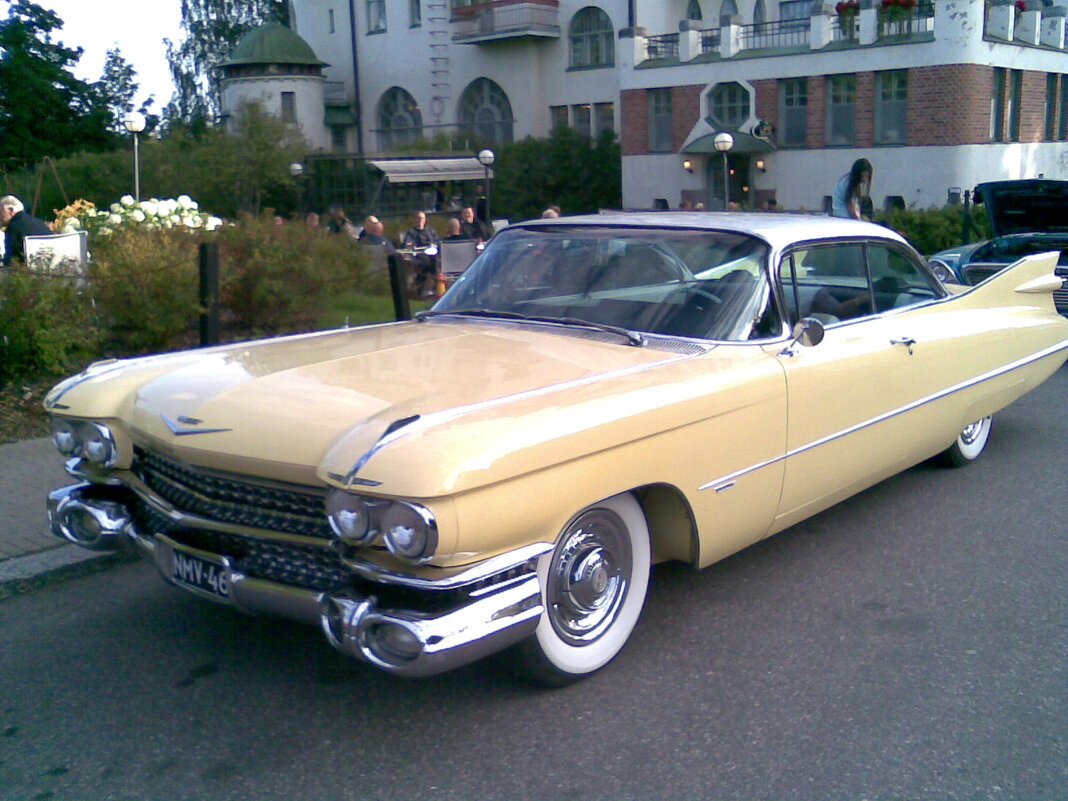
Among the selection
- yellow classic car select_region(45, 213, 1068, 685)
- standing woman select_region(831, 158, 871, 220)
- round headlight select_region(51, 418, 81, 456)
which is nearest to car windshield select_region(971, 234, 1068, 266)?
standing woman select_region(831, 158, 871, 220)

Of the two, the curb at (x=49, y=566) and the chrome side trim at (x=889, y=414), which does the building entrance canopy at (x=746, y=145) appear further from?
the curb at (x=49, y=566)

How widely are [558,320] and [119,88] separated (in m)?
58.1

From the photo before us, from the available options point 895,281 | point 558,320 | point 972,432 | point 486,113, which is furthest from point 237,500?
point 486,113

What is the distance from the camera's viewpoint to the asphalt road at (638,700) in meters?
3.37

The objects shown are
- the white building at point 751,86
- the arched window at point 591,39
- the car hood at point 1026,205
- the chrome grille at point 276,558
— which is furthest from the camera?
the arched window at point 591,39

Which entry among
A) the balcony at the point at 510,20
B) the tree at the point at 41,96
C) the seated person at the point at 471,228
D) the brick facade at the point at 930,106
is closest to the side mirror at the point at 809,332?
the seated person at the point at 471,228

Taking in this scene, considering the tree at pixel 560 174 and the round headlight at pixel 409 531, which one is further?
the tree at pixel 560 174

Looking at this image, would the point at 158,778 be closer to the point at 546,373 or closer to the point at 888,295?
the point at 546,373

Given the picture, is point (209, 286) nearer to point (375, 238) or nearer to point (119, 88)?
point (375, 238)

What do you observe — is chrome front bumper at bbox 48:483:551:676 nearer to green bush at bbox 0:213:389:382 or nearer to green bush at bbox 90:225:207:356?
green bush at bbox 0:213:389:382

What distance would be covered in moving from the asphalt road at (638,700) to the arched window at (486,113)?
128ft

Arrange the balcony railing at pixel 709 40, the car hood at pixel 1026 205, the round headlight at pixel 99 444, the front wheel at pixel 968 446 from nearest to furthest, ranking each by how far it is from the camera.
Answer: the round headlight at pixel 99 444 → the front wheel at pixel 968 446 → the car hood at pixel 1026 205 → the balcony railing at pixel 709 40

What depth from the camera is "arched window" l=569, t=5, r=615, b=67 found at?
1563 inches

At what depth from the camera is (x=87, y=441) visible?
4227mm
